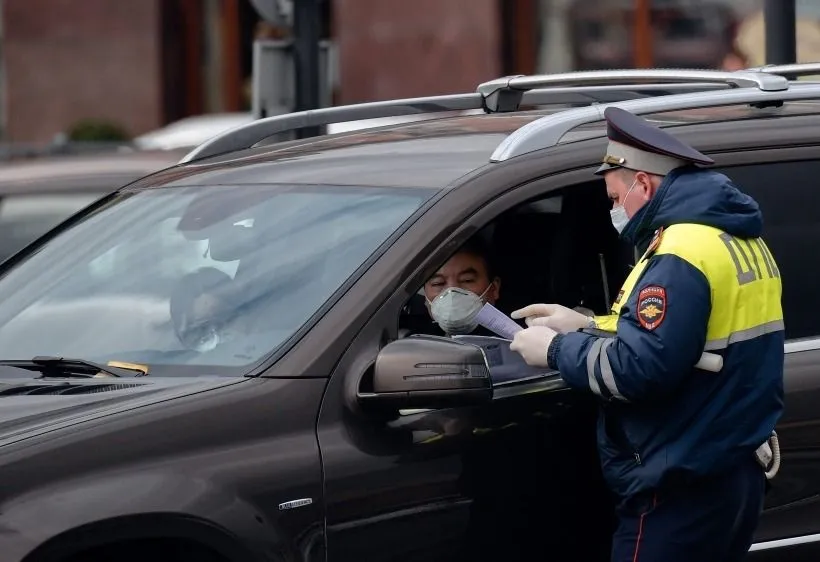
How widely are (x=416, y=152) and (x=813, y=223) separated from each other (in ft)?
3.43

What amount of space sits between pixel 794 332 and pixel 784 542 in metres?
0.55

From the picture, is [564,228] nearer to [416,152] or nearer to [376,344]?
[416,152]

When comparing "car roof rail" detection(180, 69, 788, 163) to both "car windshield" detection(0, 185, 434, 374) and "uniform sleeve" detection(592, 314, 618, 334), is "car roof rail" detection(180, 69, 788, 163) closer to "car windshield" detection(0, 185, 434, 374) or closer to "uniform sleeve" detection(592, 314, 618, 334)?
"car windshield" detection(0, 185, 434, 374)

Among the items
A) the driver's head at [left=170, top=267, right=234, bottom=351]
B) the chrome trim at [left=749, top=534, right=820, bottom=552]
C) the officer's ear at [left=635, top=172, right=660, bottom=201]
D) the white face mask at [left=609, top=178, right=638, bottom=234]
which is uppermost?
the officer's ear at [left=635, top=172, right=660, bottom=201]

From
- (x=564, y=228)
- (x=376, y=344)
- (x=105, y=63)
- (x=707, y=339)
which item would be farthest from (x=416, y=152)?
(x=105, y=63)

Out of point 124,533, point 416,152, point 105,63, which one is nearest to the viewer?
point 124,533

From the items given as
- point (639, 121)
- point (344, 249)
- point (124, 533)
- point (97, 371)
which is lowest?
point (124, 533)

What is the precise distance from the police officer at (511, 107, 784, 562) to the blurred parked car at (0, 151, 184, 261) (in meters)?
4.45

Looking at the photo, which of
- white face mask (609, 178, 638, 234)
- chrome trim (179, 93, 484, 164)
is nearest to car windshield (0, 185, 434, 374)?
white face mask (609, 178, 638, 234)

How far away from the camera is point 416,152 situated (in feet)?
14.4

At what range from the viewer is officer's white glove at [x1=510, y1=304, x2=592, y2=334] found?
402 cm

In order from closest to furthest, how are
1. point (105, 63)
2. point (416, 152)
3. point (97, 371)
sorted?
point (97, 371) → point (416, 152) → point (105, 63)

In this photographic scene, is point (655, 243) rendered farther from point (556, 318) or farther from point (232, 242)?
point (232, 242)

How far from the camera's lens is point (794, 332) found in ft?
14.4
